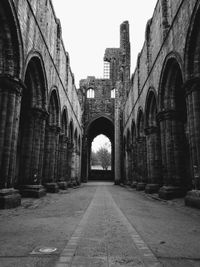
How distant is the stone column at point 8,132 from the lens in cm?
713

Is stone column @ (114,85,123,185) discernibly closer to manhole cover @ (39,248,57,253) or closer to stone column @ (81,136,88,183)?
stone column @ (81,136,88,183)

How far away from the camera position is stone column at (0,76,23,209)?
23.4ft

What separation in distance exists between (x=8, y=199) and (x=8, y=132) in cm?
213

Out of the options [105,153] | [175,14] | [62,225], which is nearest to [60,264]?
[62,225]

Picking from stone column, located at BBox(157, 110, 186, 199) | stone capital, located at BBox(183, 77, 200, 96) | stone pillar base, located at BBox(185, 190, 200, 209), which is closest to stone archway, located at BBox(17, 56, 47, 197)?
stone column, located at BBox(157, 110, 186, 199)

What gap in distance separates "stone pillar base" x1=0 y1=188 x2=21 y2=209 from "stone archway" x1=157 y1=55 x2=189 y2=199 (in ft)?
20.4

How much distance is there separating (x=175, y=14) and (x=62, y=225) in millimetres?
9356

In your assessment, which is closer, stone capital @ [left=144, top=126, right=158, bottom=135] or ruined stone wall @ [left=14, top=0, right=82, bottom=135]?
ruined stone wall @ [left=14, top=0, right=82, bottom=135]

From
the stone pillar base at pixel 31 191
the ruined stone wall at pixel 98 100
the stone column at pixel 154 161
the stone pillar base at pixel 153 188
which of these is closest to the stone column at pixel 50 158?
the stone pillar base at pixel 31 191

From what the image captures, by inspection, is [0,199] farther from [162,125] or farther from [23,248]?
[162,125]

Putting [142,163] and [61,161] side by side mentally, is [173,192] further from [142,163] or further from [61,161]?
[61,161]

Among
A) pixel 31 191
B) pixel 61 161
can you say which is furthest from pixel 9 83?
pixel 61 161

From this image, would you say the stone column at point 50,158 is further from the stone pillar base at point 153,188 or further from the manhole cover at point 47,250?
the manhole cover at point 47,250

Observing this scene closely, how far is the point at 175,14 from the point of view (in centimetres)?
947
